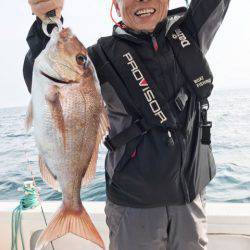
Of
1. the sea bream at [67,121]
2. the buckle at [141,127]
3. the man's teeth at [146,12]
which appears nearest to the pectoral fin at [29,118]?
the sea bream at [67,121]

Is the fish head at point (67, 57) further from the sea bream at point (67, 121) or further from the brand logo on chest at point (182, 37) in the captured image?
the brand logo on chest at point (182, 37)

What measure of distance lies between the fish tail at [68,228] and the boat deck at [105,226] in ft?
5.07

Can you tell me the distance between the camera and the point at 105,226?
3656 millimetres

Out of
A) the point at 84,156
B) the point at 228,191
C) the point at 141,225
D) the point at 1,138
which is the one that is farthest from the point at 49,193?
the point at 1,138

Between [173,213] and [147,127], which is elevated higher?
[147,127]

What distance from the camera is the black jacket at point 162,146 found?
2482 mm

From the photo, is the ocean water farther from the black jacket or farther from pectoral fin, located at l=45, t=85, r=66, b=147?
pectoral fin, located at l=45, t=85, r=66, b=147

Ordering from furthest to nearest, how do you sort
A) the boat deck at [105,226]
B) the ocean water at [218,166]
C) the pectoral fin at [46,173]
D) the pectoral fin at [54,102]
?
the ocean water at [218,166] → the boat deck at [105,226] → the pectoral fin at [46,173] → the pectoral fin at [54,102]

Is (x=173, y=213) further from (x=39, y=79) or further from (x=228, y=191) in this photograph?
(x=228, y=191)

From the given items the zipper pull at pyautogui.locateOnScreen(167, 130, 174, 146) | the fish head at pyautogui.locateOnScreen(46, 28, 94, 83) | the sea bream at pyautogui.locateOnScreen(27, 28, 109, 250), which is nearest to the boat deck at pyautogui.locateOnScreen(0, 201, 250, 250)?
the zipper pull at pyautogui.locateOnScreen(167, 130, 174, 146)

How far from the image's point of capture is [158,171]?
2.48m

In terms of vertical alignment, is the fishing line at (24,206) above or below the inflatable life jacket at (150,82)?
below

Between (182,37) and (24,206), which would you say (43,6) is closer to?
(182,37)

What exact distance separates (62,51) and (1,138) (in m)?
11.1
